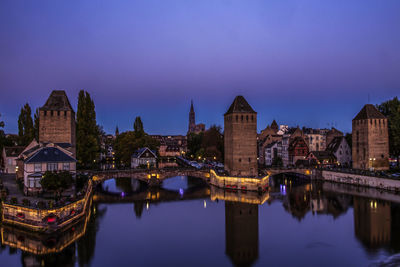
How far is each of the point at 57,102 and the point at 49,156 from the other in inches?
410

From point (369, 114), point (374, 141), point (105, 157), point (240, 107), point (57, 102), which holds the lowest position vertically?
point (105, 157)

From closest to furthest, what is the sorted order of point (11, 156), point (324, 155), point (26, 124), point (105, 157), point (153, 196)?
point (153, 196), point (11, 156), point (26, 124), point (324, 155), point (105, 157)

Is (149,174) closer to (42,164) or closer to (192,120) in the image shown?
(42,164)

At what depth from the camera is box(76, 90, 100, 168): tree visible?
152 feet

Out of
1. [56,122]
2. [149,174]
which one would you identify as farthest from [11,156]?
[149,174]

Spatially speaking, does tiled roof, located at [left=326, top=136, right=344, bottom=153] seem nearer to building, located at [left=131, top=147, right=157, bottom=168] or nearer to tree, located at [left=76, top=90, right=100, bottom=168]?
building, located at [left=131, top=147, right=157, bottom=168]

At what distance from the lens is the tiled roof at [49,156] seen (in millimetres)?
31750

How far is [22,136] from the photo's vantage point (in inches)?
2112

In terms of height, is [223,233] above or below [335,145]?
below

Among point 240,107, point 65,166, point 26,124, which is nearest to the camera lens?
point 65,166

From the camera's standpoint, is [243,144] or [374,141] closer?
[243,144]

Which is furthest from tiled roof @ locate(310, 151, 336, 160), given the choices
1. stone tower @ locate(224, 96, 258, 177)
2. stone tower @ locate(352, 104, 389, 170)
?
stone tower @ locate(224, 96, 258, 177)

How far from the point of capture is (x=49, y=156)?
107 feet

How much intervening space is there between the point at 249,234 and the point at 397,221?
13.1 metres
